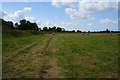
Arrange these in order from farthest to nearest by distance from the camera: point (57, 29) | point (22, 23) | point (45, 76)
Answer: point (57, 29), point (22, 23), point (45, 76)

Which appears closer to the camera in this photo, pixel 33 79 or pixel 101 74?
pixel 33 79

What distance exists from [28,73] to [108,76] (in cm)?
283

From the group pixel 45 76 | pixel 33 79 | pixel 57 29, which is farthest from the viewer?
pixel 57 29

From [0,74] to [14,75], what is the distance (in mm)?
544

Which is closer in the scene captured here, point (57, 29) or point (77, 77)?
point (77, 77)

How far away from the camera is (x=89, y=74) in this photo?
20.5 ft

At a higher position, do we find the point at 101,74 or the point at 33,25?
the point at 33,25

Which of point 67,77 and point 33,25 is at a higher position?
point 33,25

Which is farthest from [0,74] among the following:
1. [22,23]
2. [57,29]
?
[57,29]

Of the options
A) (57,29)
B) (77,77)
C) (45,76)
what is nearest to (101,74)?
(77,77)

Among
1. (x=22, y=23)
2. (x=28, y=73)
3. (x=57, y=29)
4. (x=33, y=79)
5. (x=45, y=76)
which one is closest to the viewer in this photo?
(x=33, y=79)

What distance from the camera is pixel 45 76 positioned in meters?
5.98

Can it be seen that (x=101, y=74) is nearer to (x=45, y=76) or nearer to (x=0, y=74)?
(x=45, y=76)

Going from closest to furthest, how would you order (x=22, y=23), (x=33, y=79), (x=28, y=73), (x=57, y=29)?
(x=33, y=79), (x=28, y=73), (x=22, y=23), (x=57, y=29)
